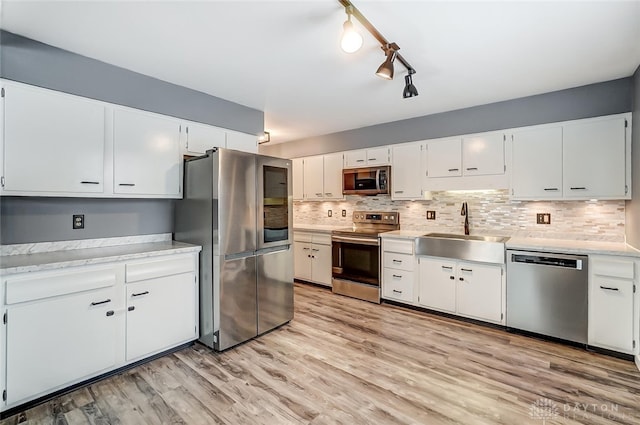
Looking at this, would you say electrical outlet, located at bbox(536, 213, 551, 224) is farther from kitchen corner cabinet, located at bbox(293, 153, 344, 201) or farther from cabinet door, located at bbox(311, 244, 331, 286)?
cabinet door, located at bbox(311, 244, 331, 286)

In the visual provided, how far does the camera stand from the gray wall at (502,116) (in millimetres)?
2893

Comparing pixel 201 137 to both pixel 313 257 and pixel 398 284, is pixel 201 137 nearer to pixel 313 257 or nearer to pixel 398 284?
pixel 313 257

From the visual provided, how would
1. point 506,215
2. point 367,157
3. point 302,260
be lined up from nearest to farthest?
point 506,215 < point 367,157 < point 302,260

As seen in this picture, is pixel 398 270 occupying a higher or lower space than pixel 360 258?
lower

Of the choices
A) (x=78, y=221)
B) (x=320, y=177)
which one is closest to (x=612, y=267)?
(x=320, y=177)

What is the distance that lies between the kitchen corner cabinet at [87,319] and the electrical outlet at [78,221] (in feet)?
1.96

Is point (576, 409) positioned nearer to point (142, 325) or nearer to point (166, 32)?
point (142, 325)

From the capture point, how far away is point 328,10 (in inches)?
72.1

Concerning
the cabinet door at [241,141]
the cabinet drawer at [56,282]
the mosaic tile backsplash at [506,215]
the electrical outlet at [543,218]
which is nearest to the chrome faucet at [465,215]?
the mosaic tile backsplash at [506,215]

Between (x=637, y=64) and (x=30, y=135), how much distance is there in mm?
4768

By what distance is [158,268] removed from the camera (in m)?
2.51

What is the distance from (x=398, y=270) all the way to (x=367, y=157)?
5.47 feet

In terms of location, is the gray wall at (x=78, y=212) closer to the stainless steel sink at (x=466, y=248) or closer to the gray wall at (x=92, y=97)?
the gray wall at (x=92, y=97)

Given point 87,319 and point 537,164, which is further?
point 537,164
